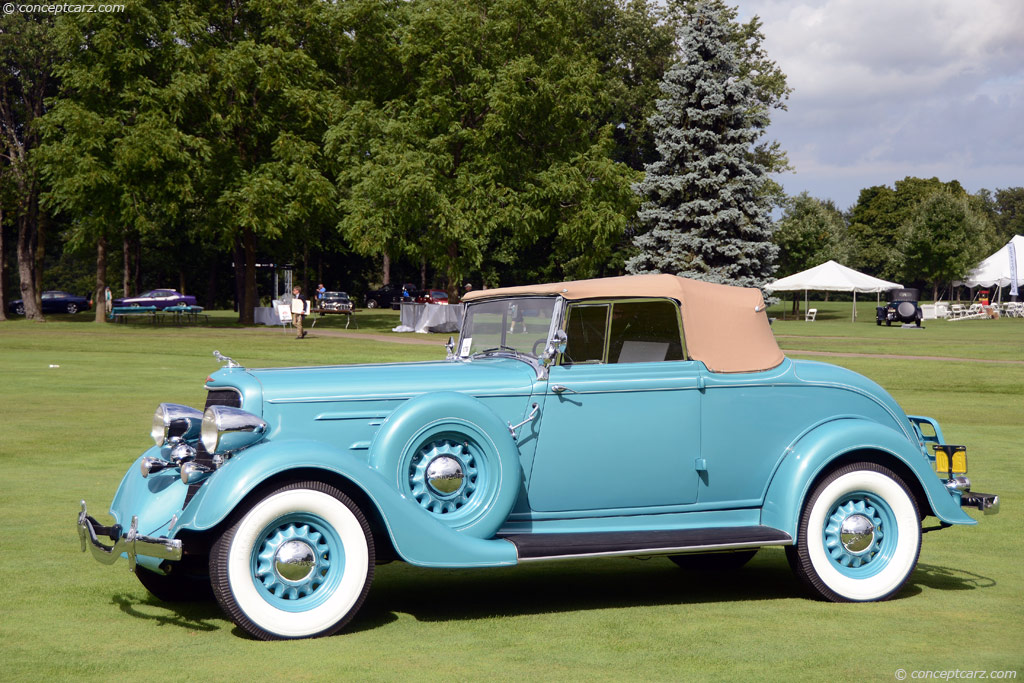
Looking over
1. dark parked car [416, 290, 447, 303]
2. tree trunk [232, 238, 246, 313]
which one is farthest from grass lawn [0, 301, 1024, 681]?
dark parked car [416, 290, 447, 303]

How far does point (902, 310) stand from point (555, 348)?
53.0m

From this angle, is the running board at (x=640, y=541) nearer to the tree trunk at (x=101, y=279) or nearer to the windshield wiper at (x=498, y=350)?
the windshield wiper at (x=498, y=350)

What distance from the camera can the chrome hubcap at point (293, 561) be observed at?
17.3 feet

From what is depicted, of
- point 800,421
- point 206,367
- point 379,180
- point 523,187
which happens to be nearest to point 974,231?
point 523,187

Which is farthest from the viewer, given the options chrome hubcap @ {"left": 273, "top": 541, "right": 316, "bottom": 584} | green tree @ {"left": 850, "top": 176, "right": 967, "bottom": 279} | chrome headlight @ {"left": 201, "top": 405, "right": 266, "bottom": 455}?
green tree @ {"left": 850, "top": 176, "right": 967, "bottom": 279}

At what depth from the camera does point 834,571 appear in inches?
244

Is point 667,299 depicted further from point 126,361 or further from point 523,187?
point 523,187

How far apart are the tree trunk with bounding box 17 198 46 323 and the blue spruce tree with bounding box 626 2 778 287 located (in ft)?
92.4

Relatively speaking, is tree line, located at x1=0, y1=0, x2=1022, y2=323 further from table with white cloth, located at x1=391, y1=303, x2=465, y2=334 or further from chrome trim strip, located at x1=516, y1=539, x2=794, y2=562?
chrome trim strip, located at x1=516, y1=539, x2=794, y2=562

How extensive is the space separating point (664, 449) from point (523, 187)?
43.7 m

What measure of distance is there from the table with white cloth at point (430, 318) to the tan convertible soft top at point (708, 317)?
39167 mm

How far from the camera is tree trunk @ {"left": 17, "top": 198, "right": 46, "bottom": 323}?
4888 centimetres

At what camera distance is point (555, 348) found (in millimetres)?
6141

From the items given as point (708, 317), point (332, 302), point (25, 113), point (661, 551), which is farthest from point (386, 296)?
point (661, 551)
